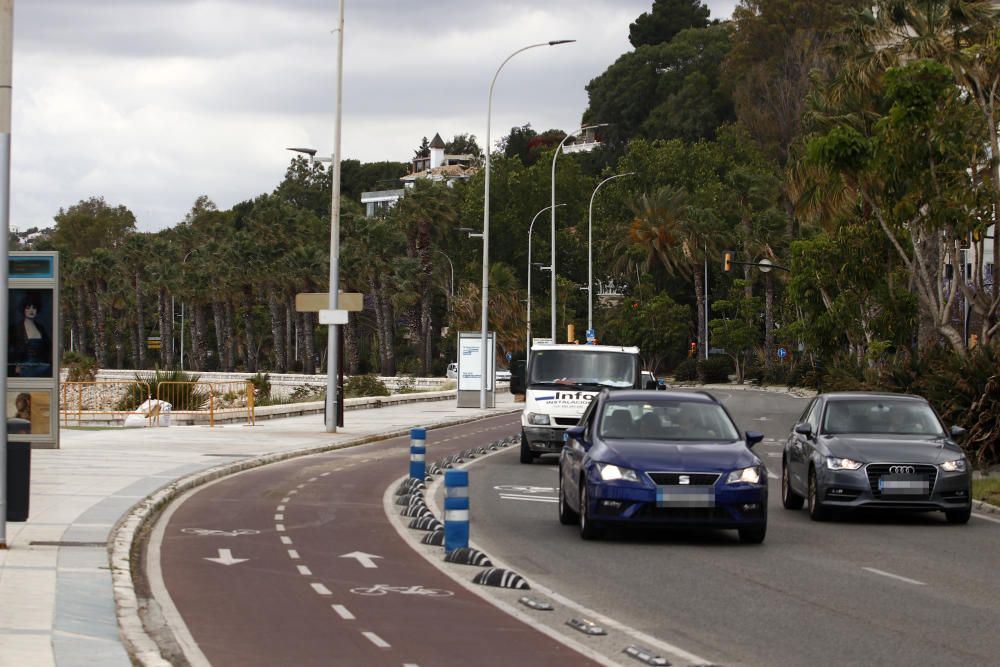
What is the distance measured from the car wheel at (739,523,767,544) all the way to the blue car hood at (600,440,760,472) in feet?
2.35

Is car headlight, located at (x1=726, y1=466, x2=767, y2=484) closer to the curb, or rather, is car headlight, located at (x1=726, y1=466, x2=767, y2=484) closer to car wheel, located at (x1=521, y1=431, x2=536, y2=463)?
the curb

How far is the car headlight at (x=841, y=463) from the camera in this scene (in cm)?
1805

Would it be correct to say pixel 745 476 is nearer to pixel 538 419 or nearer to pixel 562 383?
pixel 538 419

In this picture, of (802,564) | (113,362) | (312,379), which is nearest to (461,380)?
(312,379)

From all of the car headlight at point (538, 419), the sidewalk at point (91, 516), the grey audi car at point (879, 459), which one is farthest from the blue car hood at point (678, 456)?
the car headlight at point (538, 419)

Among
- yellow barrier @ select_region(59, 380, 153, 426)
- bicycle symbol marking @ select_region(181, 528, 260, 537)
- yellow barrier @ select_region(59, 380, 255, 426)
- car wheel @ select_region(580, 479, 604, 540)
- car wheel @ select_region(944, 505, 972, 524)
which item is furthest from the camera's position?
yellow barrier @ select_region(59, 380, 153, 426)

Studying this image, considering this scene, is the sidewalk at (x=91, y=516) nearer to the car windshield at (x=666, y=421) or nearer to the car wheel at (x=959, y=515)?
the car windshield at (x=666, y=421)

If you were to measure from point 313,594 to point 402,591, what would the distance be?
2.42ft

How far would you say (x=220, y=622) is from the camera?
11.1 metres

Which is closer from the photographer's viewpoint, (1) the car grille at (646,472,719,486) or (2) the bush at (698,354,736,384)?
(1) the car grille at (646,472,719,486)

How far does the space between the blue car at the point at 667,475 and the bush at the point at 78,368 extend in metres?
68.0

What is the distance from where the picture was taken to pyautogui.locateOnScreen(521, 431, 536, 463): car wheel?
28547 mm

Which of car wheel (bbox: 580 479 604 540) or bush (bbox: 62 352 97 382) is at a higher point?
bush (bbox: 62 352 97 382)

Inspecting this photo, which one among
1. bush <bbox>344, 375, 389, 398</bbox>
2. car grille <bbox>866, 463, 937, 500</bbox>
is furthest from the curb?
bush <bbox>344, 375, 389, 398</bbox>
